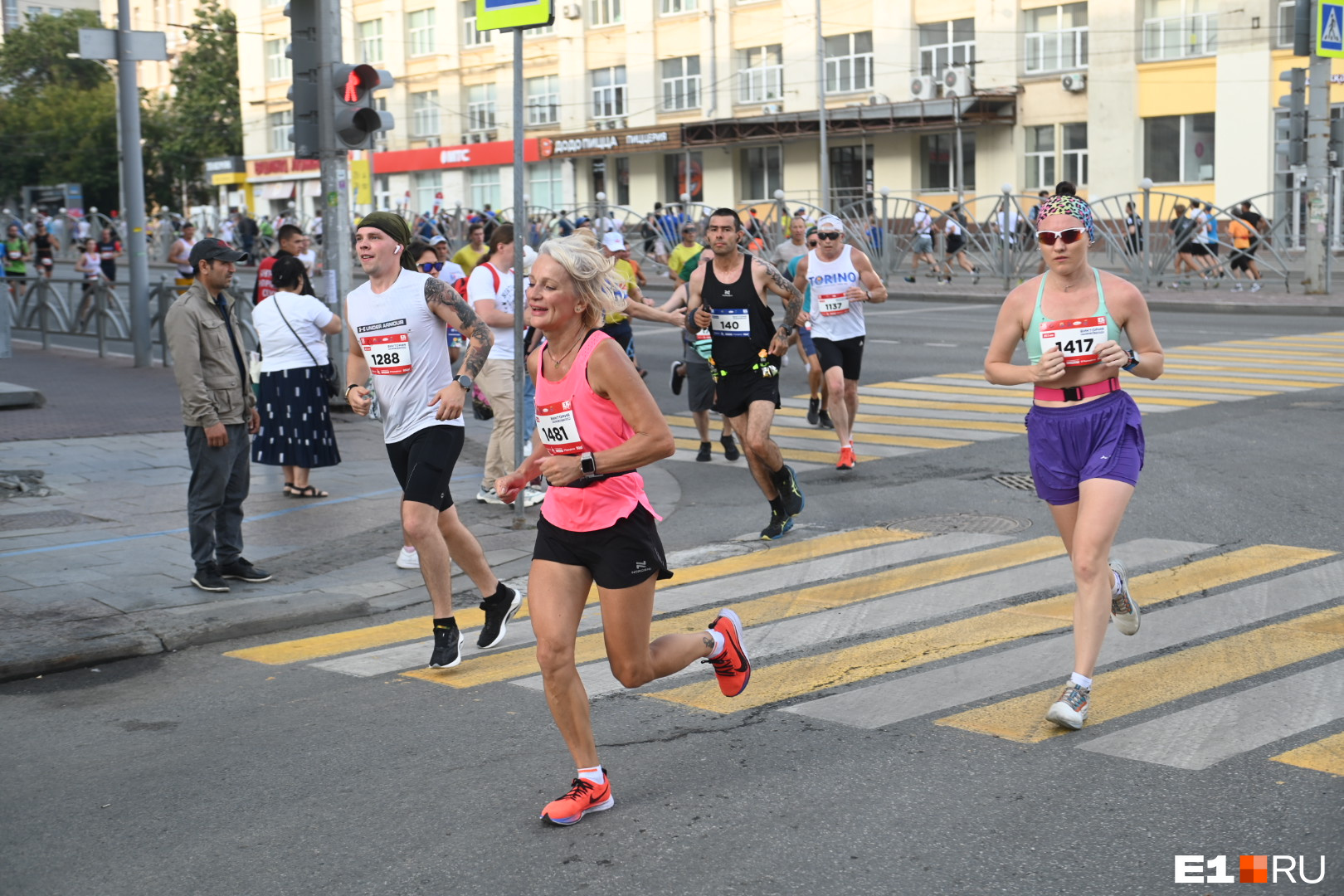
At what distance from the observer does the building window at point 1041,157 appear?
45.3m

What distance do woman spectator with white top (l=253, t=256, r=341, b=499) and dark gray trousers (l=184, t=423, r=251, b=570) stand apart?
7.06ft

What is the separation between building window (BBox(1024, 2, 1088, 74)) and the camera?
4388 centimetres

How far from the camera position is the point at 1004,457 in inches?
454

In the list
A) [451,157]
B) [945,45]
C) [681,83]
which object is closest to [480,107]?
[451,157]

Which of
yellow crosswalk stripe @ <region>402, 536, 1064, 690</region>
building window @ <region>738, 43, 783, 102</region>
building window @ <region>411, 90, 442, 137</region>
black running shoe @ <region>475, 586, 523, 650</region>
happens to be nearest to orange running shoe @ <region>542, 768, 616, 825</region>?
yellow crosswalk stripe @ <region>402, 536, 1064, 690</region>

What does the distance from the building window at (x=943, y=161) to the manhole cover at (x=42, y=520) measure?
1583 inches

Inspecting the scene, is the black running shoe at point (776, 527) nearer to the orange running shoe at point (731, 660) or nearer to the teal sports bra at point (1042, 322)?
the teal sports bra at point (1042, 322)

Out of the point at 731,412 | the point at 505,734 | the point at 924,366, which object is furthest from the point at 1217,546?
the point at 924,366

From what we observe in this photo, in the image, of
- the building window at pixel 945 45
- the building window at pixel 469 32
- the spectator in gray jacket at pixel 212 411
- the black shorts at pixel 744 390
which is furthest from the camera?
the building window at pixel 469 32

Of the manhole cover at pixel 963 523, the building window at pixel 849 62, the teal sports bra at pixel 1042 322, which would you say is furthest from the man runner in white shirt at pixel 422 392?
the building window at pixel 849 62

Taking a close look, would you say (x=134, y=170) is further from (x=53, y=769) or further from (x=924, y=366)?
(x=53, y=769)

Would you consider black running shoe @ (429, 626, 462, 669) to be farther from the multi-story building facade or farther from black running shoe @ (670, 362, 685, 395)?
the multi-story building facade

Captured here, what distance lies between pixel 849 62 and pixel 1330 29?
88.8 ft

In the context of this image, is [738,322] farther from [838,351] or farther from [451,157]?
[451,157]
